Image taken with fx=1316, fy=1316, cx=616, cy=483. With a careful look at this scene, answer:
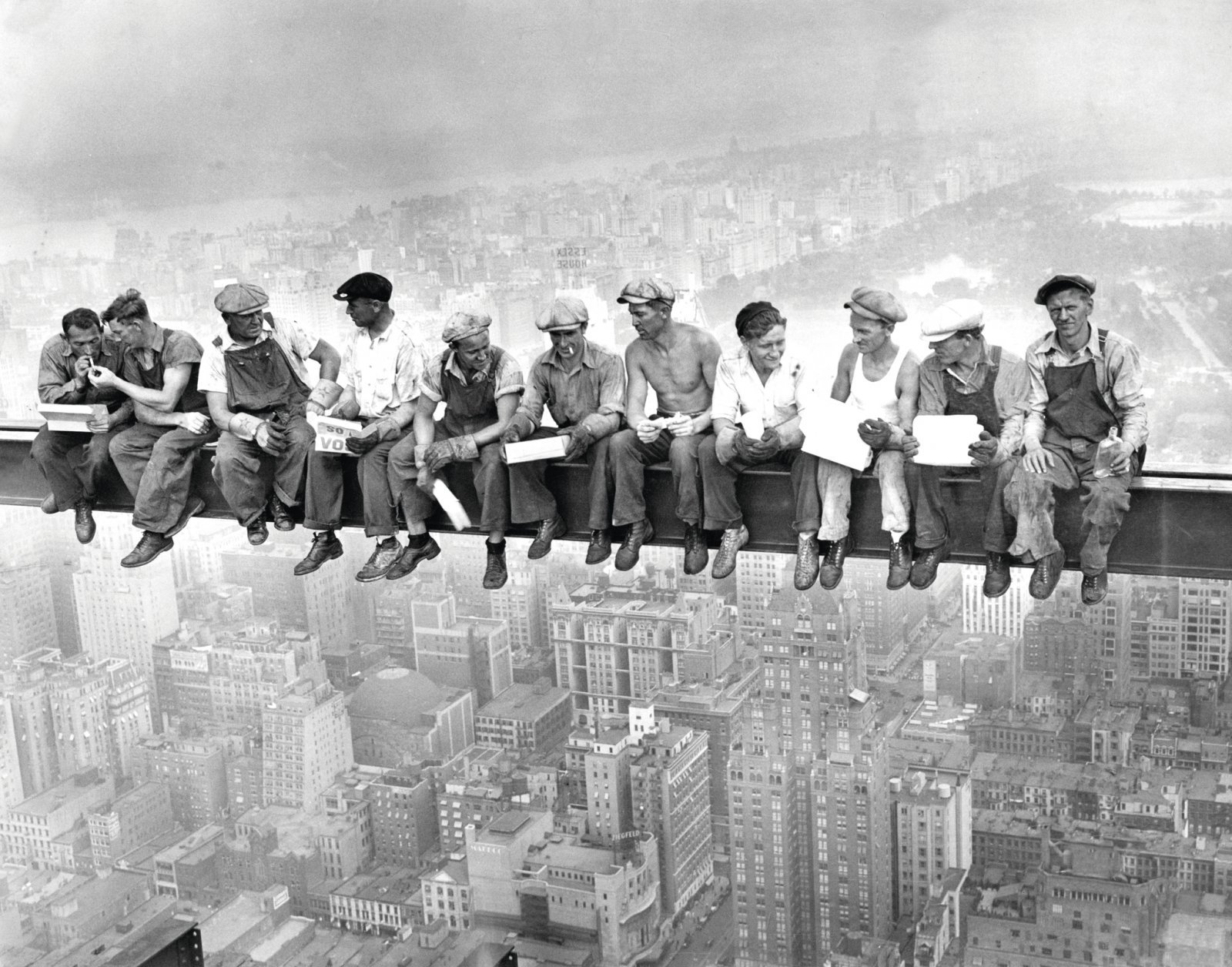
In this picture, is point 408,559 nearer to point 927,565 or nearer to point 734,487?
point 734,487

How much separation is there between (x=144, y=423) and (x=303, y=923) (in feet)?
36.9

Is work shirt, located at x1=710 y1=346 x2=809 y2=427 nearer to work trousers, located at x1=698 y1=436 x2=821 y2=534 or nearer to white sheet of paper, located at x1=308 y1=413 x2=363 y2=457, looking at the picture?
work trousers, located at x1=698 y1=436 x2=821 y2=534

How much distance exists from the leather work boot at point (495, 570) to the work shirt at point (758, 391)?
1585 mm

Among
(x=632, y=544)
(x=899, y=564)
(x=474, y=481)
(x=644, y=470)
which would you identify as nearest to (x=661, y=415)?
(x=644, y=470)

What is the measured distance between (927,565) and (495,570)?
2537 mm

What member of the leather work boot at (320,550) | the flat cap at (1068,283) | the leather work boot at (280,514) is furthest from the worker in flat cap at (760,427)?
the leather work boot at (280,514)

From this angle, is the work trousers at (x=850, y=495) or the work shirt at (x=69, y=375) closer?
the work trousers at (x=850, y=495)

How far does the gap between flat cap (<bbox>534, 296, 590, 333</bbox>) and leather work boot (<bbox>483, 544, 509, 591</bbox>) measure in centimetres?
135

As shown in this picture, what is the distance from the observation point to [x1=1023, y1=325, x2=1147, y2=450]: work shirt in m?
6.54

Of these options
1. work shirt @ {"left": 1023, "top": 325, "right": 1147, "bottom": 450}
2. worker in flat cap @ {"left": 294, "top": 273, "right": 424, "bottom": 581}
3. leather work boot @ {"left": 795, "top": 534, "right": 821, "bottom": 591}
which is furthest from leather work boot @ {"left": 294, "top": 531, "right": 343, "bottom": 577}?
work shirt @ {"left": 1023, "top": 325, "right": 1147, "bottom": 450}

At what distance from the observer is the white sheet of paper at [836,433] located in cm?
675

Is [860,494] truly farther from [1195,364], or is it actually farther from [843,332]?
[1195,364]

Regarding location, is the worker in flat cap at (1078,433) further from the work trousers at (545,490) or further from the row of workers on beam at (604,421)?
the work trousers at (545,490)

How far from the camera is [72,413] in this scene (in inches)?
338
